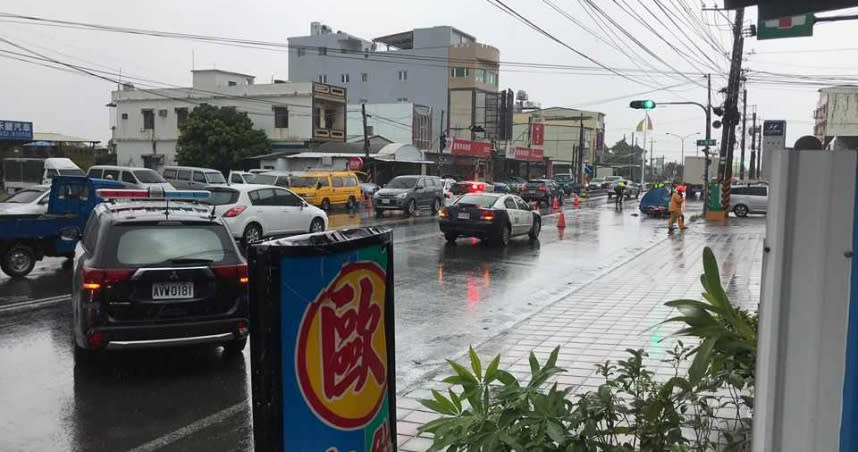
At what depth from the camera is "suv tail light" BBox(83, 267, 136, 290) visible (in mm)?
6508

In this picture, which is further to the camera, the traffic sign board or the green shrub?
the traffic sign board

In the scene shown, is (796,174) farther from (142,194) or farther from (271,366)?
(142,194)

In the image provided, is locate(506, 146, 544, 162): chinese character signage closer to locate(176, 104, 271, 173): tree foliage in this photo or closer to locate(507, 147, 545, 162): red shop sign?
locate(507, 147, 545, 162): red shop sign

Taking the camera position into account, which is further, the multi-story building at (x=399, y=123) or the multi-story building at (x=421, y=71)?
the multi-story building at (x=421, y=71)

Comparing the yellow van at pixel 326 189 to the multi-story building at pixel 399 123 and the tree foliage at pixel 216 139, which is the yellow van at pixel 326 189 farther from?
the multi-story building at pixel 399 123

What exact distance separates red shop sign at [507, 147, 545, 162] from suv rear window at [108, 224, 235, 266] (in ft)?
204

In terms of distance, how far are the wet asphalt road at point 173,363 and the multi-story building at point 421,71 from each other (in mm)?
51922

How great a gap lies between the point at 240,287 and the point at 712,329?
5071 mm

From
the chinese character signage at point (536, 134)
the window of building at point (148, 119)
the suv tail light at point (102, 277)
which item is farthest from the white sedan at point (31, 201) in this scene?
the chinese character signage at point (536, 134)

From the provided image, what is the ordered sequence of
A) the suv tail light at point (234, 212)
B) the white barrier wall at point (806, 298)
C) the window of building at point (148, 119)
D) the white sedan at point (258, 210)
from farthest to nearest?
the window of building at point (148, 119) → the white sedan at point (258, 210) → the suv tail light at point (234, 212) → the white barrier wall at point (806, 298)

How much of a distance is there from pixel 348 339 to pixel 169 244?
4.65m

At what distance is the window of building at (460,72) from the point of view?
70250 mm

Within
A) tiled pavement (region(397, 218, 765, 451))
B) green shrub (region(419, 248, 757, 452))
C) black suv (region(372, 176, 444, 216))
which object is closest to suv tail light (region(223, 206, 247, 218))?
tiled pavement (region(397, 218, 765, 451))

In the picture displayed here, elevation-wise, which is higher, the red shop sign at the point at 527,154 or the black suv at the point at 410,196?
the red shop sign at the point at 527,154
